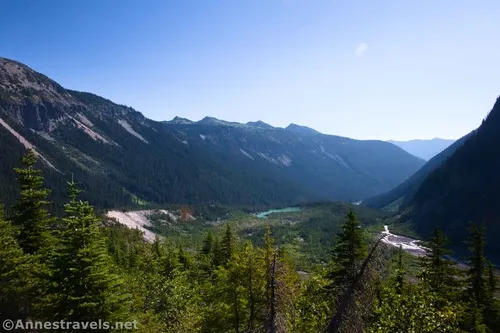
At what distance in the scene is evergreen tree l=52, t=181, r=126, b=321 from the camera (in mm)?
19391

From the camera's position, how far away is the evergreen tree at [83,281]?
1939 cm

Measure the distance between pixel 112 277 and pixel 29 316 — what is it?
9336mm

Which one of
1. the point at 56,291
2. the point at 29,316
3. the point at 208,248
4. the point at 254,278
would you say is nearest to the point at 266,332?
the point at 254,278

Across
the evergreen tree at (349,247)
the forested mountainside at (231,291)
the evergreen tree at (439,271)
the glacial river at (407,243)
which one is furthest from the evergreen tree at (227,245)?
the glacial river at (407,243)

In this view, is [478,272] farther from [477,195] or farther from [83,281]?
[477,195]

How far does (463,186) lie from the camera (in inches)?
7554

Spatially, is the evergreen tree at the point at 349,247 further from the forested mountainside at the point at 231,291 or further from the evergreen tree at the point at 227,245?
the evergreen tree at the point at 227,245

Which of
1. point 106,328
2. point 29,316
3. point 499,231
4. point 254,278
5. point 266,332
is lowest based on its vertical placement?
point 499,231

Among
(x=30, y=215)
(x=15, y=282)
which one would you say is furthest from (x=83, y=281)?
(x=30, y=215)

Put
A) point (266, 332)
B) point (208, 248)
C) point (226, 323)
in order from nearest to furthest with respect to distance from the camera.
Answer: point (266, 332) < point (226, 323) < point (208, 248)

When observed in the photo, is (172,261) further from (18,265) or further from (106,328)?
(106,328)

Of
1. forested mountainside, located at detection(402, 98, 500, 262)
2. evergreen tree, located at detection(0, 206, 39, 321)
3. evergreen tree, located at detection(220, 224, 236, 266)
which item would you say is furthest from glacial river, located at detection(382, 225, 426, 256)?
evergreen tree, located at detection(0, 206, 39, 321)

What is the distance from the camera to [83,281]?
19547 millimetres

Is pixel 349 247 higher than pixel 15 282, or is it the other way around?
pixel 349 247
